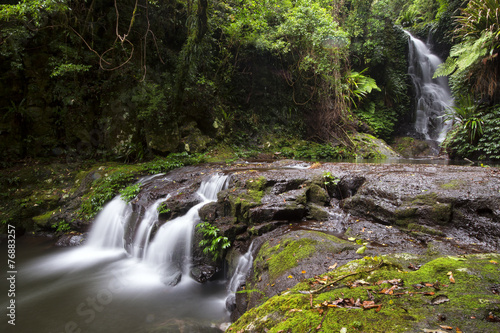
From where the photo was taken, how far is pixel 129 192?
642 cm

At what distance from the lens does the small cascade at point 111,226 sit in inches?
237

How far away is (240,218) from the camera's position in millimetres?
4535

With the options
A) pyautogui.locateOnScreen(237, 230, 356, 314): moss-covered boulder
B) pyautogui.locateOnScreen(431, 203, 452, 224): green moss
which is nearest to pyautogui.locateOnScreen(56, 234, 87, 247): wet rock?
pyautogui.locateOnScreen(237, 230, 356, 314): moss-covered boulder

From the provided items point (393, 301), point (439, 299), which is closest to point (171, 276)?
point (393, 301)

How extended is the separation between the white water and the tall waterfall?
12.9m

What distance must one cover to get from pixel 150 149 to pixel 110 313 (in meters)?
6.29

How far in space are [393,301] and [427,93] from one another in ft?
52.8

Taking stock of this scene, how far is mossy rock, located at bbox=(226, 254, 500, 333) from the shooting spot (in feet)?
4.16

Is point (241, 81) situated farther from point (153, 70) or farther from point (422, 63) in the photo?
point (422, 63)

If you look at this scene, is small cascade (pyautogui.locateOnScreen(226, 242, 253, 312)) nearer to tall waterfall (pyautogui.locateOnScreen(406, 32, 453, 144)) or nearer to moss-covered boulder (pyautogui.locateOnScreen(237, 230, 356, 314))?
moss-covered boulder (pyautogui.locateOnScreen(237, 230, 356, 314))

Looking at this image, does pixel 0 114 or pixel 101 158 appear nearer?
pixel 0 114

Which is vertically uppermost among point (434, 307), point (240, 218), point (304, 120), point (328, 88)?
point (328, 88)

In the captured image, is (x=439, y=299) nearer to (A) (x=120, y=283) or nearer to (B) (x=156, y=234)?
(A) (x=120, y=283)

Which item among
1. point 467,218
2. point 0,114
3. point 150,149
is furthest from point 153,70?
point 467,218
